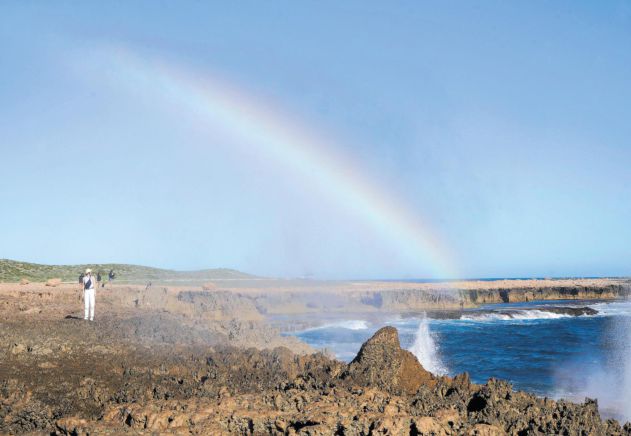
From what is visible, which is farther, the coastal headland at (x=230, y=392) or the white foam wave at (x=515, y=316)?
the white foam wave at (x=515, y=316)

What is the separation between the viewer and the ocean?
55.4ft

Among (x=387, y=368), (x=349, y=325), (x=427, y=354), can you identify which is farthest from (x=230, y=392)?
(x=349, y=325)

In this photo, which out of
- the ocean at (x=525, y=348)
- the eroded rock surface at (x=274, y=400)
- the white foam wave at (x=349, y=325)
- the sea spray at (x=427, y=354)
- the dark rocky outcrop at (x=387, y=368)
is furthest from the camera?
the white foam wave at (x=349, y=325)

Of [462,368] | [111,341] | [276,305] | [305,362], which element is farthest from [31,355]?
[276,305]

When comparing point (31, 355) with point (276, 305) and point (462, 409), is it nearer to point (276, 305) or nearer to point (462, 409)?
point (462, 409)

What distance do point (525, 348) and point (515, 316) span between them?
61.5 feet

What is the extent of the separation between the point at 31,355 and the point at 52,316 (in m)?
7.89

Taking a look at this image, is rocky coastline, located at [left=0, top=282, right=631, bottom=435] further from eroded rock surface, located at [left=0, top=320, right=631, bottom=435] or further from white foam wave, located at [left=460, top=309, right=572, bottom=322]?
white foam wave, located at [left=460, top=309, right=572, bottom=322]

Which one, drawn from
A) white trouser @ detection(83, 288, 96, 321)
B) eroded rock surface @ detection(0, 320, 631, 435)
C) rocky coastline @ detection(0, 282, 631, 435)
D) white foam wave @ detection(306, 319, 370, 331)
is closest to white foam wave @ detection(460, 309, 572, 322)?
white foam wave @ detection(306, 319, 370, 331)

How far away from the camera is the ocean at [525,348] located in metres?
16.9

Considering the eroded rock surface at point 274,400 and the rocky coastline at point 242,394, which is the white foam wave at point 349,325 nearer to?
the rocky coastline at point 242,394

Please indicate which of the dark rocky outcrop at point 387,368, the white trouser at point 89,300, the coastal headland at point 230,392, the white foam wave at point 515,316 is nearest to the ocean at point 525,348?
the white foam wave at point 515,316

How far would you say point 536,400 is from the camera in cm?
769

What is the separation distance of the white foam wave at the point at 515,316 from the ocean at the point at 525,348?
0.43 ft
